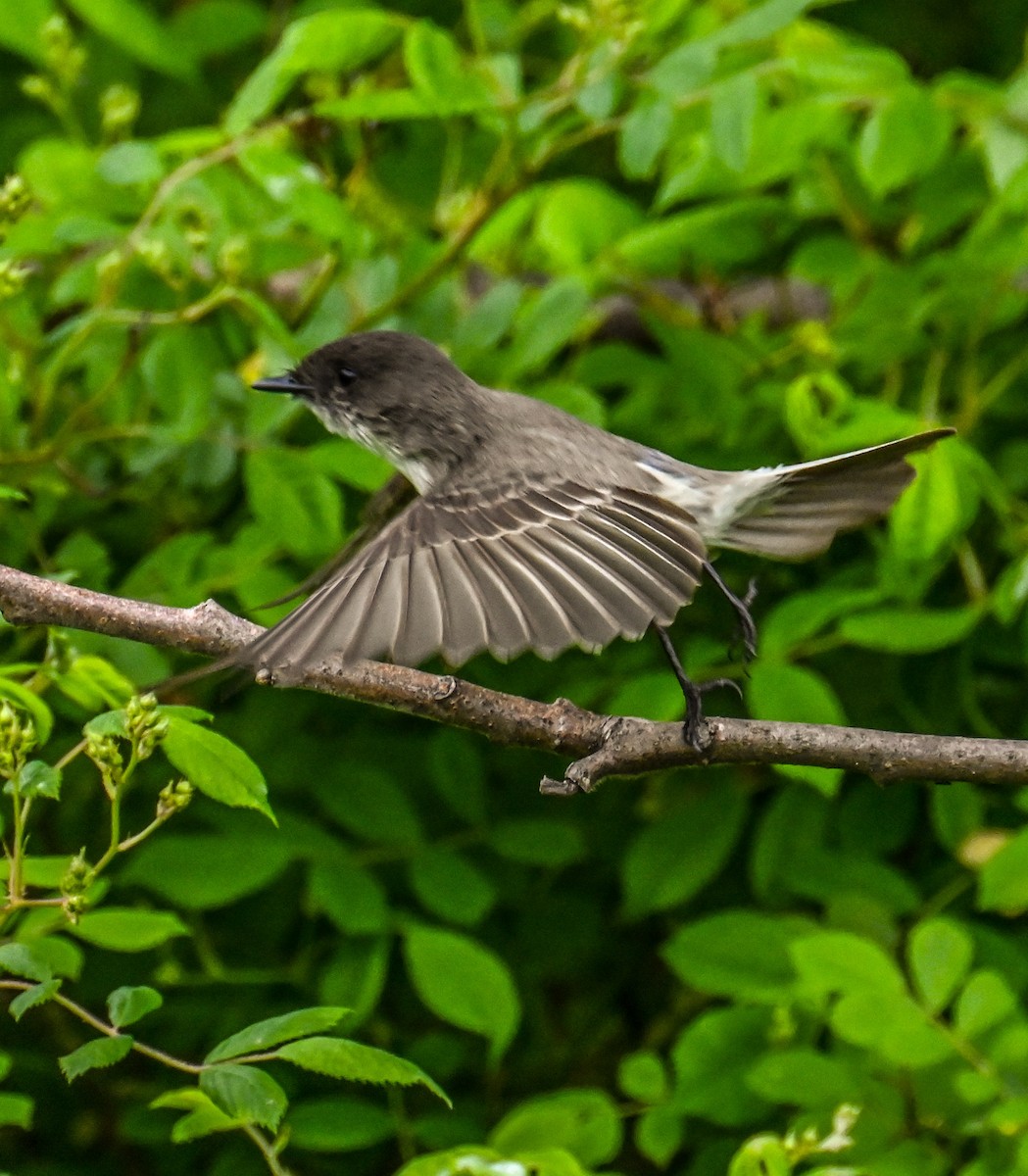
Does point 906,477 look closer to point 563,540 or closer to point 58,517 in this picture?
point 563,540

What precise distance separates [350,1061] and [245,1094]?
112mm

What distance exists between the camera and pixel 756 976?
8.61 feet

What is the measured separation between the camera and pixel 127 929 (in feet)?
6.42

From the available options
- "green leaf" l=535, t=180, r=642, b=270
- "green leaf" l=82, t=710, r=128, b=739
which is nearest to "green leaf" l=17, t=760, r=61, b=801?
"green leaf" l=82, t=710, r=128, b=739

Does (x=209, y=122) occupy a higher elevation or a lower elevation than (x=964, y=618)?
higher

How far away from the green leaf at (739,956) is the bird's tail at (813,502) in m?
0.63

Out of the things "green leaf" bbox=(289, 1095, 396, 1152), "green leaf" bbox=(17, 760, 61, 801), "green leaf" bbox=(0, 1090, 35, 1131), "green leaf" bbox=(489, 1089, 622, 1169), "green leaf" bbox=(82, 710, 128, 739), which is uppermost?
"green leaf" bbox=(82, 710, 128, 739)

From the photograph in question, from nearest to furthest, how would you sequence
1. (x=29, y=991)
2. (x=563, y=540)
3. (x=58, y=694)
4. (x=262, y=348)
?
(x=29, y=991) < (x=563, y=540) < (x=58, y=694) < (x=262, y=348)

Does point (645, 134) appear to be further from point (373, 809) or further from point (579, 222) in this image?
point (373, 809)

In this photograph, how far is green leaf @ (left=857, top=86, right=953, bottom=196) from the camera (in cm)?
272

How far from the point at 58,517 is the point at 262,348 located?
1.68 feet

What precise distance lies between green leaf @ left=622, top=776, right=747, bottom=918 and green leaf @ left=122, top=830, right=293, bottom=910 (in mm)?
642

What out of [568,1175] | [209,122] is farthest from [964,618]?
[209,122]

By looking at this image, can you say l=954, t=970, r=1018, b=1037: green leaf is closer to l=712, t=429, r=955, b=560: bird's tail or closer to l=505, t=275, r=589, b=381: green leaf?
l=712, t=429, r=955, b=560: bird's tail
